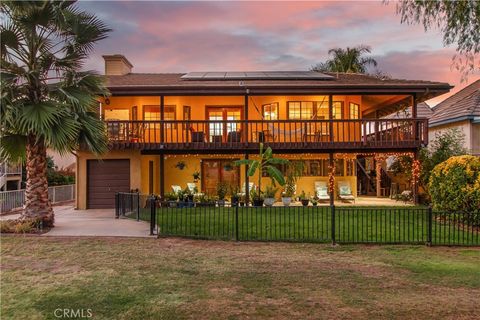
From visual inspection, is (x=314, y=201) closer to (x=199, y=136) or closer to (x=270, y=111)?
(x=270, y=111)

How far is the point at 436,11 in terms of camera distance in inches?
353

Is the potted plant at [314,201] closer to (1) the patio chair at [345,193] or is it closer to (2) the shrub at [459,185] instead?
(1) the patio chair at [345,193]

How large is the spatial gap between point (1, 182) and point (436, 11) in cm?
2245

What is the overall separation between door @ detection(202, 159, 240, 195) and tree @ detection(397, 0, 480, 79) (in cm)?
1501

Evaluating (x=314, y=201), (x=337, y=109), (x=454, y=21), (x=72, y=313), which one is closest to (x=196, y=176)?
(x=314, y=201)

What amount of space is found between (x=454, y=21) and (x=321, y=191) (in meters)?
13.3

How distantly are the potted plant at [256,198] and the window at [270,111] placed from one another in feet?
15.9

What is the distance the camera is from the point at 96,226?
552 inches

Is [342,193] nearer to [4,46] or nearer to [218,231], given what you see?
[218,231]

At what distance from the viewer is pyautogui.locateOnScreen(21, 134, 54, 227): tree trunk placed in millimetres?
13227

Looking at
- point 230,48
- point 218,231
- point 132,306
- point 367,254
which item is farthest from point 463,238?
point 230,48

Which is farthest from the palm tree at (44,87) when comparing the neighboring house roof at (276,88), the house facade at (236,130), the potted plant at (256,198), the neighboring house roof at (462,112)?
the neighboring house roof at (462,112)

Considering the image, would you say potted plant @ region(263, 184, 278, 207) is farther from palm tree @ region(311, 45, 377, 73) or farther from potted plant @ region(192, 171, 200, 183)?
palm tree @ region(311, 45, 377, 73)

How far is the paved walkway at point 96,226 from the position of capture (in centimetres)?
1259
